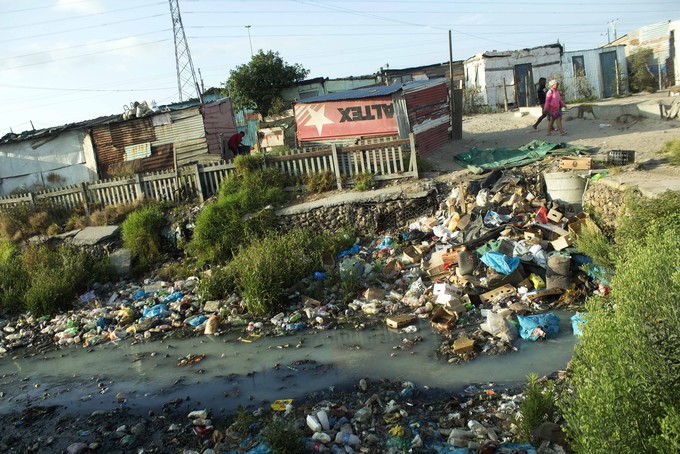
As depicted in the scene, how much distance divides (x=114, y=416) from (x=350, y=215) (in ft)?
17.9

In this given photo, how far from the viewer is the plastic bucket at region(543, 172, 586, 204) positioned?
26.9 ft

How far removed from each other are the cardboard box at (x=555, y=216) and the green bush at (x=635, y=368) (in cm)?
437

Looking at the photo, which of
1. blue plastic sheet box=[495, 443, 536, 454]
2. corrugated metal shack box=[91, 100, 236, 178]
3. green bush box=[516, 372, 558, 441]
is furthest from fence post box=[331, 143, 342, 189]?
blue plastic sheet box=[495, 443, 536, 454]

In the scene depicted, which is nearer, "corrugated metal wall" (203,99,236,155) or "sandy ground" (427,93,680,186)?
"sandy ground" (427,93,680,186)

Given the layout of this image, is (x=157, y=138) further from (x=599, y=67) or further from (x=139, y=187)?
(x=599, y=67)

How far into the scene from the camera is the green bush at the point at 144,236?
33.8 feet

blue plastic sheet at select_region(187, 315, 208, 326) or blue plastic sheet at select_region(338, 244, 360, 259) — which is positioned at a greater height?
blue plastic sheet at select_region(338, 244, 360, 259)

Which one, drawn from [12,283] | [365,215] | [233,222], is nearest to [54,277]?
[12,283]

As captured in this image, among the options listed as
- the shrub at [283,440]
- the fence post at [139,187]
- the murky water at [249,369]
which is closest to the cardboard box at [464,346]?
the murky water at [249,369]

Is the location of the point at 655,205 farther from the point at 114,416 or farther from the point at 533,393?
the point at 114,416

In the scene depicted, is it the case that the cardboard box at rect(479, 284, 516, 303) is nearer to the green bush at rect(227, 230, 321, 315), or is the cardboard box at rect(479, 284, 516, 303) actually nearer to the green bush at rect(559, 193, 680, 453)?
the green bush at rect(227, 230, 321, 315)

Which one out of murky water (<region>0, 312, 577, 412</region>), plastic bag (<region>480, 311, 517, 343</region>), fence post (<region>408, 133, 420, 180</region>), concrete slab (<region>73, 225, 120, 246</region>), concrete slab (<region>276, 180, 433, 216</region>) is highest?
fence post (<region>408, 133, 420, 180</region>)

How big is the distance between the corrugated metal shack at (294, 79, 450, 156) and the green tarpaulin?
1.34 metres

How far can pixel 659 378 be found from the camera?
2.70 metres
